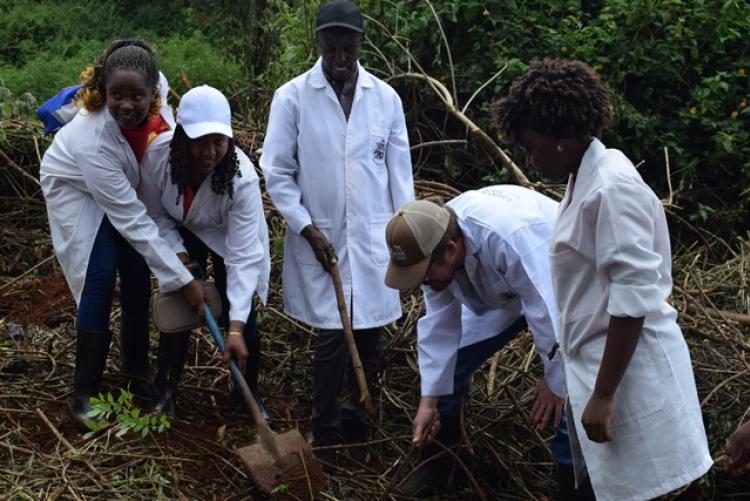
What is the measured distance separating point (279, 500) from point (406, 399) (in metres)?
1.06

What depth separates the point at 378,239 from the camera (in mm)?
4316

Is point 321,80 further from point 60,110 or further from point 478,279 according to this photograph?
point 478,279

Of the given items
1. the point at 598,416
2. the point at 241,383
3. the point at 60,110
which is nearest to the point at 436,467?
the point at 241,383

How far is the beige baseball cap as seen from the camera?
3.19 meters

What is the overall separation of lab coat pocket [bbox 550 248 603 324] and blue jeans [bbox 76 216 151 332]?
1918 millimetres

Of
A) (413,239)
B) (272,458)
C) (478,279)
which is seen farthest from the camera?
(272,458)

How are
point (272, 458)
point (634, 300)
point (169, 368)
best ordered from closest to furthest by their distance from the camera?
point (634, 300) < point (272, 458) < point (169, 368)

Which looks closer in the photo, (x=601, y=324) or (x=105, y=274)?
(x=601, y=324)

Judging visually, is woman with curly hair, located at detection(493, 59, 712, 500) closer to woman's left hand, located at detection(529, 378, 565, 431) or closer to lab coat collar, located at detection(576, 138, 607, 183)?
lab coat collar, located at detection(576, 138, 607, 183)

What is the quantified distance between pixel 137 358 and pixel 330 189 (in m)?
1.04

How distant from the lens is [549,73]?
108 inches

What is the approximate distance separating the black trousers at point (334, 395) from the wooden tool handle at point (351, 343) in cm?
7

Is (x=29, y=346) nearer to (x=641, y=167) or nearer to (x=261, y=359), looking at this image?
(x=261, y=359)

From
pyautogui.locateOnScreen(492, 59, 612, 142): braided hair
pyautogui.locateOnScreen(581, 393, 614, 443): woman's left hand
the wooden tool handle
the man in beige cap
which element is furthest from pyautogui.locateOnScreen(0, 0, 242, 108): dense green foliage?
pyautogui.locateOnScreen(581, 393, 614, 443): woman's left hand
